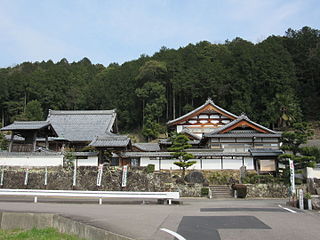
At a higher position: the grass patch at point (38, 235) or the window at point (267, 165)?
the window at point (267, 165)

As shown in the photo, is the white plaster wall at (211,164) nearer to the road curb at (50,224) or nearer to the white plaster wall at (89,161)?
the white plaster wall at (89,161)

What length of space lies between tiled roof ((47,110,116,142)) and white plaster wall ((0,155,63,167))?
10024mm

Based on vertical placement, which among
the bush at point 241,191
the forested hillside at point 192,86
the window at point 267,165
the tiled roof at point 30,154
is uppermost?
the forested hillside at point 192,86

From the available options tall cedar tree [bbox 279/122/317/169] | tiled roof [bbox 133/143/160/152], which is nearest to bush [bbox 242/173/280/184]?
tall cedar tree [bbox 279/122/317/169]

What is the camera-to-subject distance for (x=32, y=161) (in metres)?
22.2

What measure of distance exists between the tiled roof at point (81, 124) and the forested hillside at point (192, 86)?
9.16m

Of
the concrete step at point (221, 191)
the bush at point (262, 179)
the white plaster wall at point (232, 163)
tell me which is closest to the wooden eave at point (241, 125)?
the white plaster wall at point (232, 163)

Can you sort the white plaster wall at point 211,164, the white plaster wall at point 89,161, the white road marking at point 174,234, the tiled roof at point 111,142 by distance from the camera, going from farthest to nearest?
the white plaster wall at point 89,161 → the white plaster wall at point 211,164 → the tiled roof at point 111,142 → the white road marking at point 174,234

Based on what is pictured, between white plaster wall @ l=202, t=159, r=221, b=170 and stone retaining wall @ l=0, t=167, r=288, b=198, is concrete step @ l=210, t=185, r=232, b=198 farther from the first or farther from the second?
white plaster wall @ l=202, t=159, r=221, b=170

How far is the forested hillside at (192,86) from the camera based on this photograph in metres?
44.2

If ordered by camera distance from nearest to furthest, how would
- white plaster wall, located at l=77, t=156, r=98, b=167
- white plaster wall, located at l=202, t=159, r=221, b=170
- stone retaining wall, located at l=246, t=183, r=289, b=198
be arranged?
stone retaining wall, located at l=246, t=183, r=289, b=198
white plaster wall, located at l=202, t=159, r=221, b=170
white plaster wall, located at l=77, t=156, r=98, b=167

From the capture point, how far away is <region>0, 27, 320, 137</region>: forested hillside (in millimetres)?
44241

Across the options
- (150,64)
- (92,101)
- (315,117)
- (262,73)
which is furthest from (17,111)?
(315,117)

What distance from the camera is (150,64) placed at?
176 feet
